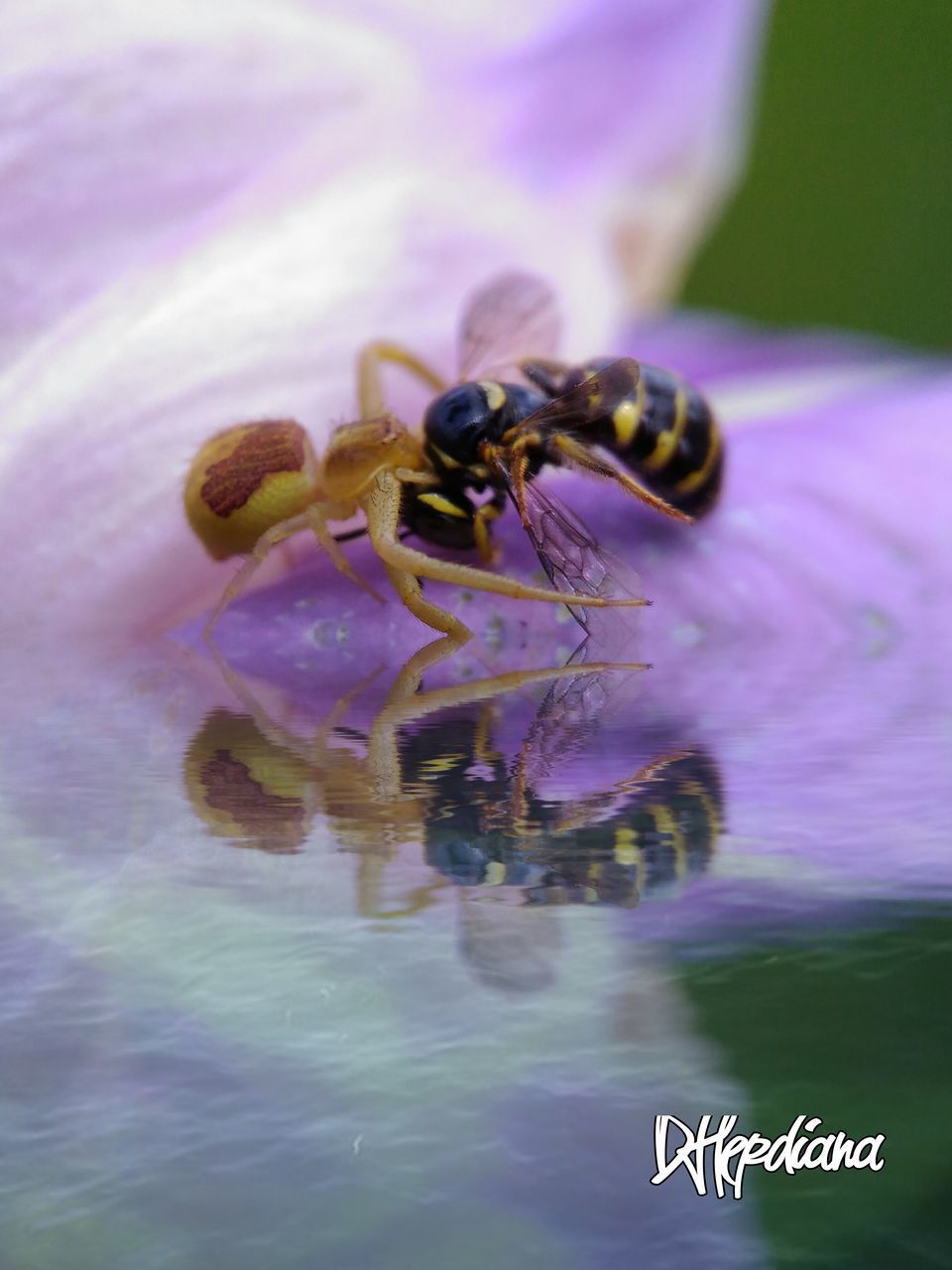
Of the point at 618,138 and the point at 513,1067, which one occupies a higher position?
the point at 618,138

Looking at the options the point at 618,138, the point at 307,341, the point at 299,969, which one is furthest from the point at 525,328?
the point at 299,969

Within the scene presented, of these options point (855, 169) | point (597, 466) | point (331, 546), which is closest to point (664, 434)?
point (597, 466)

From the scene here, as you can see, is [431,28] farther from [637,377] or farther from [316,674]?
[316,674]

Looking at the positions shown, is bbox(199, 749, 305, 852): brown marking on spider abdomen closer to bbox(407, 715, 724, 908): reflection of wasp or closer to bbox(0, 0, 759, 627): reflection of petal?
bbox(407, 715, 724, 908): reflection of wasp

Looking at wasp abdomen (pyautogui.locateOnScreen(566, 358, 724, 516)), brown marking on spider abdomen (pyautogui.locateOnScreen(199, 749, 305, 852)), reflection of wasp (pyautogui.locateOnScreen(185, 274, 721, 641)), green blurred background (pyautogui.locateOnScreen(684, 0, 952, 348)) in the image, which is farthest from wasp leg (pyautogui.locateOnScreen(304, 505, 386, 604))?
green blurred background (pyautogui.locateOnScreen(684, 0, 952, 348))

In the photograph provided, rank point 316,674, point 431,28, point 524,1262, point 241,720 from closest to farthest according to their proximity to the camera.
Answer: point 524,1262 < point 241,720 < point 316,674 < point 431,28

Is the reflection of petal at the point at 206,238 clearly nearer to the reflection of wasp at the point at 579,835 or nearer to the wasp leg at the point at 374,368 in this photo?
the wasp leg at the point at 374,368
